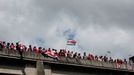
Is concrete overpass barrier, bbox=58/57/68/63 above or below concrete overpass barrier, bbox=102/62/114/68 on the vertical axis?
above

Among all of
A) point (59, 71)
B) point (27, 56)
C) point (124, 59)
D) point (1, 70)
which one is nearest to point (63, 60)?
point (59, 71)

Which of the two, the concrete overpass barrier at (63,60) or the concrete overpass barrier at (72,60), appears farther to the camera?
the concrete overpass barrier at (72,60)

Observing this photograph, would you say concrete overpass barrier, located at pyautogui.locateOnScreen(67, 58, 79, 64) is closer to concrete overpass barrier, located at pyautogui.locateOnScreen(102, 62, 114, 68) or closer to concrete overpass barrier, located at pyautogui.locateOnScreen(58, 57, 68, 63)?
concrete overpass barrier, located at pyautogui.locateOnScreen(58, 57, 68, 63)

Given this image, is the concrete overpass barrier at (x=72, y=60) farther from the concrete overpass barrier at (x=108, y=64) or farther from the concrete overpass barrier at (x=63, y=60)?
the concrete overpass barrier at (x=108, y=64)

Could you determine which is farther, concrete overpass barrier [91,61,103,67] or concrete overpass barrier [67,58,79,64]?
concrete overpass barrier [91,61,103,67]

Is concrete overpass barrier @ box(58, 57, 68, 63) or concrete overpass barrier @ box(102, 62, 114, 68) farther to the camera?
concrete overpass barrier @ box(102, 62, 114, 68)

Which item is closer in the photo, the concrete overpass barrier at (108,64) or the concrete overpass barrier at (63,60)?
the concrete overpass barrier at (63,60)

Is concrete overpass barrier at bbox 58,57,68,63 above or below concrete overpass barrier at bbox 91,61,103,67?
above

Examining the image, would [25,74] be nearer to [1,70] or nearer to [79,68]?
[1,70]

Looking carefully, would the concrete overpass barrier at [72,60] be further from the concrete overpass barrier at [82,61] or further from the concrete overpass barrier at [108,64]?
the concrete overpass barrier at [108,64]

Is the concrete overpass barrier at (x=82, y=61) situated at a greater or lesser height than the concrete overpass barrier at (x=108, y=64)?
greater

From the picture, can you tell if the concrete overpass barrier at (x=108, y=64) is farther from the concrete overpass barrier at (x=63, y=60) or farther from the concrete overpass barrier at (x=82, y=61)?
the concrete overpass barrier at (x=63, y=60)

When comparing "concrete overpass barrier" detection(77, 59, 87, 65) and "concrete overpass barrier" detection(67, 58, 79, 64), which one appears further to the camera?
"concrete overpass barrier" detection(77, 59, 87, 65)

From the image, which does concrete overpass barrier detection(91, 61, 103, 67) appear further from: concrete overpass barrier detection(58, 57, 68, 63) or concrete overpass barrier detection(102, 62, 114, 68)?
concrete overpass barrier detection(58, 57, 68, 63)
